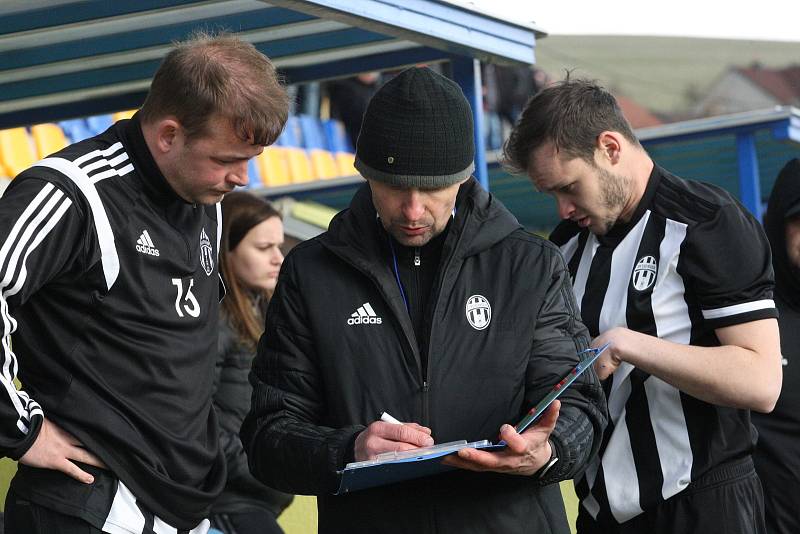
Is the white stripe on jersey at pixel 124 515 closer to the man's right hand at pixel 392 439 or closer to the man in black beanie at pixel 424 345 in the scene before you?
the man in black beanie at pixel 424 345

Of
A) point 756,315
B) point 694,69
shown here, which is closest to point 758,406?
point 756,315

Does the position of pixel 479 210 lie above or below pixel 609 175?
below

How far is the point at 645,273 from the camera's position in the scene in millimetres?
3248

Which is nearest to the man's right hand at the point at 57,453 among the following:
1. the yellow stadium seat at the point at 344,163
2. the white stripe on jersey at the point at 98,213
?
the white stripe on jersey at the point at 98,213

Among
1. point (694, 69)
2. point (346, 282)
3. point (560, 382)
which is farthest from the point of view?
point (694, 69)

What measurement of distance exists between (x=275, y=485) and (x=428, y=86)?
0.94 m

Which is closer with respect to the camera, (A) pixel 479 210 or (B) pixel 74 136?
(A) pixel 479 210

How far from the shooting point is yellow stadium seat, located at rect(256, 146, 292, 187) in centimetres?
1073

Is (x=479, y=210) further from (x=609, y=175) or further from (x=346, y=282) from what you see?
(x=609, y=175)

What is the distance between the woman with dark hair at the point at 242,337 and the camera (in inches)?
164

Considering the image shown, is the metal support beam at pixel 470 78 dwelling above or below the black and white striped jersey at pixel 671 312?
above

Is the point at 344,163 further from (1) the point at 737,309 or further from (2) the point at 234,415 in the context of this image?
(1) the point at 737,309

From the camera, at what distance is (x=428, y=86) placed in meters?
2.69

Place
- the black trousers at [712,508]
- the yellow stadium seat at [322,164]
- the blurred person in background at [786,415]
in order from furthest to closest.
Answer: the yellow stadium seat at [322,164]
the blurred person in background at [786,415]
the black trousers at [712,508]
